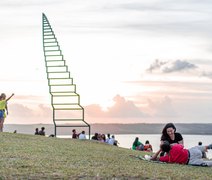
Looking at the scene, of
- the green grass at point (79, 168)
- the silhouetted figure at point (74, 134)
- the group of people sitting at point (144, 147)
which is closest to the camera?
the green grass at point (79, 168)

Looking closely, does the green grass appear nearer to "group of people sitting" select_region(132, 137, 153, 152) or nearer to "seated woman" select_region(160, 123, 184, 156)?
"seated woman" select_region(160, 123, 184, 156)

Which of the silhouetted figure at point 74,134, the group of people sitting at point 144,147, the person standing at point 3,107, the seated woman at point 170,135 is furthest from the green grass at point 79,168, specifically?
the silhouetted figure at point 74,134

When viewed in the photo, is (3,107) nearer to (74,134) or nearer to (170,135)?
(74,134)

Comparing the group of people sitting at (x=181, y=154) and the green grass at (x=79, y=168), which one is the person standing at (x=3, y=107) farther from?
the group of people sitting at (x=181, y=154)

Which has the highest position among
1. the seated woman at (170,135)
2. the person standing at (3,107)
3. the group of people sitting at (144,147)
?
the person standing at (3,107)

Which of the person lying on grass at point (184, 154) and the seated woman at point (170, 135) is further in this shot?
the seated woman at point (170, 135)

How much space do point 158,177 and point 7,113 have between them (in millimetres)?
15564

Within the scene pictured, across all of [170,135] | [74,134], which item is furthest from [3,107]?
[170,135]

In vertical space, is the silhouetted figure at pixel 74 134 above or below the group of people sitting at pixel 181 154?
above

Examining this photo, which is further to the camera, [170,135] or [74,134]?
[74,134]

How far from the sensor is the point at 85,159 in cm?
1552

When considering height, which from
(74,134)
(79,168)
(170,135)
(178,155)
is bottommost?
(79,168)

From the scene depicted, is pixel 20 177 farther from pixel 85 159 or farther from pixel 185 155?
pixel 185 155

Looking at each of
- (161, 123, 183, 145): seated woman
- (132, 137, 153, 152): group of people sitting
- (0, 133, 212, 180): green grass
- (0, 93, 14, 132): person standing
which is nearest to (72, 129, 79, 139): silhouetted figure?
(132, 137, 153, 152): group of people sitting
